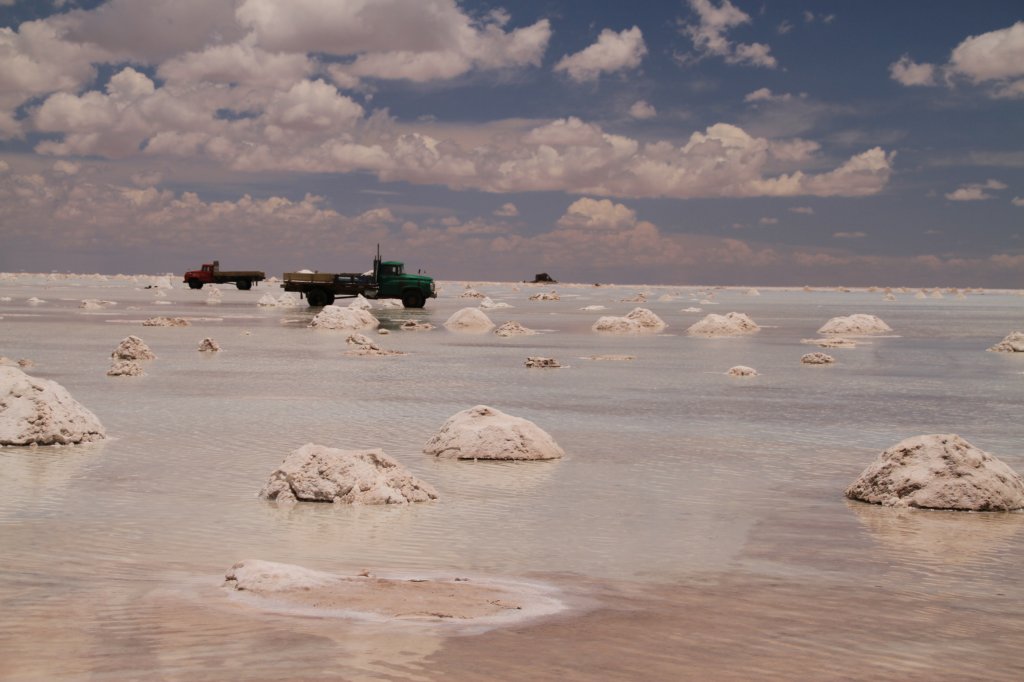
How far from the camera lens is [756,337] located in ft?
121

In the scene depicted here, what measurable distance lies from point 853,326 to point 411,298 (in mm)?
26651

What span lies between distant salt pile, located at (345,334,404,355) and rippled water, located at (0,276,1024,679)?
523cm

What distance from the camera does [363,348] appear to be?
2692 centimetres

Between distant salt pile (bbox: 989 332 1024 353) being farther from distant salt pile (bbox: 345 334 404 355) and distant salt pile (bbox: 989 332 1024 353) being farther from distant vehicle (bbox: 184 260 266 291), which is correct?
distant vehicle (bbox: 184 260 266 291)

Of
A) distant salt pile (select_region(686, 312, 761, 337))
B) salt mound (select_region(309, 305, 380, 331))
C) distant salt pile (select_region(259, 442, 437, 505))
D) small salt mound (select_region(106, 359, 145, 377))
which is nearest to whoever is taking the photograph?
distant salt pile (select_region(259, 442, 437, 505))

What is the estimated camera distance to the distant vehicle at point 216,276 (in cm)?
9881

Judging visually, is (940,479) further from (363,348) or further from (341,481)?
(363,348)

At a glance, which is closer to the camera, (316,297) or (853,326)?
(853,326)

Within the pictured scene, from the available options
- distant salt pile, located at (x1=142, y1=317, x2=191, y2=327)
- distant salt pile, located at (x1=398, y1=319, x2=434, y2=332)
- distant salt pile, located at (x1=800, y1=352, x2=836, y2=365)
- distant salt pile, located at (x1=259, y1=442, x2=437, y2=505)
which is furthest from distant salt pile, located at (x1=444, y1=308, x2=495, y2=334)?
distant salt pile, located at (x1=259, y1=442, x2=437, y2=505)

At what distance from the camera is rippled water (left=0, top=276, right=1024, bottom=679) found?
18.3 ft

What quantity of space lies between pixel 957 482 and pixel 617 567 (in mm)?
3704

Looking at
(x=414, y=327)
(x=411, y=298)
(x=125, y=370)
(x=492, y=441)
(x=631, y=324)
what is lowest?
(x=125, y=370)

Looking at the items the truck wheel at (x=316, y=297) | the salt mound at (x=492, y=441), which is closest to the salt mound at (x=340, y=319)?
the truck wheel at (x=316, y=297)

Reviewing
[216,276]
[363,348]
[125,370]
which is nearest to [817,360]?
[363,348]
